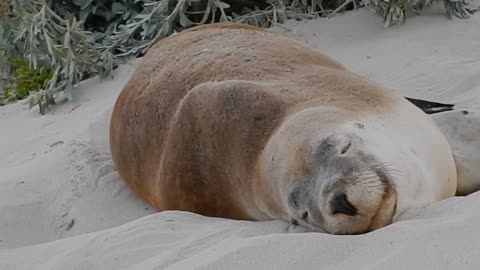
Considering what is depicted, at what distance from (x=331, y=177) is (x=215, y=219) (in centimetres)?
82

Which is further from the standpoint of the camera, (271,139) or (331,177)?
(271,139)

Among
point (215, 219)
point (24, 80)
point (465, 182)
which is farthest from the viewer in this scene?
point (24, 80)

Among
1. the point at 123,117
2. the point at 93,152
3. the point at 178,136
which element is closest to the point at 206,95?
the point at 178,136

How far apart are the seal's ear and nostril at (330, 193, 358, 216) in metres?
0.76

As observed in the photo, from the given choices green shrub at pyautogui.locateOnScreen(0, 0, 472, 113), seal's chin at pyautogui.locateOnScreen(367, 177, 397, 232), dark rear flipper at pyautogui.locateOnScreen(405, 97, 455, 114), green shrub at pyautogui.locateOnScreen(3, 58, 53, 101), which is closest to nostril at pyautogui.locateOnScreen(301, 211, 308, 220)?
seal's chin at pyautogui.locateOnScreen(367, 177, 397, 232)

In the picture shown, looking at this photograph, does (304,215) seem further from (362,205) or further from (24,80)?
(24,80)

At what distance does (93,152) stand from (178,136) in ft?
3.98

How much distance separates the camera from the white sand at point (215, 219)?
2.75m

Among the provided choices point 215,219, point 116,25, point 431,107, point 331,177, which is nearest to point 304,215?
point 331,177

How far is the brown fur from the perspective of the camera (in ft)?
11.8

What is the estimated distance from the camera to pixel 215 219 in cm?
372

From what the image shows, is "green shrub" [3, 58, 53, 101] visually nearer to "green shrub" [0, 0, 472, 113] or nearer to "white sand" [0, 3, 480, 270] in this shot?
"green shrub" [0, 0, 472, 113]

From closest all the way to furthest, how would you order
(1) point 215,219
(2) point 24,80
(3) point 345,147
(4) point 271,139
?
1. (3) point 345,147
2. (4) point 271,139
3. (1) point 215,219
4. (2) point 24,80

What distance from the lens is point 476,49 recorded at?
5.55 metres
